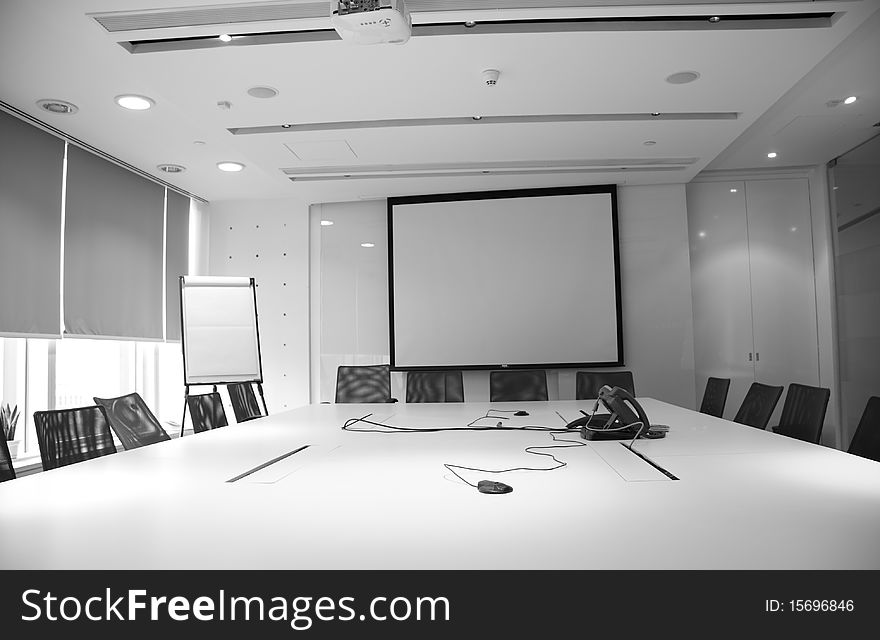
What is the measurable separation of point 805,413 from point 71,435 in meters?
3.84

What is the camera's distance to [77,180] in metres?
6.08

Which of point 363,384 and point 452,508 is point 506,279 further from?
point 452,508

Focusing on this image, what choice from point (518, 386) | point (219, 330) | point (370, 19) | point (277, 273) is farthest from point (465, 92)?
point (277, 273)

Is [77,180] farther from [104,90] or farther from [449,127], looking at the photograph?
[449,127]

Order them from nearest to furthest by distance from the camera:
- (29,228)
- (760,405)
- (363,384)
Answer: (760,405)
(29,228)
(363,384)

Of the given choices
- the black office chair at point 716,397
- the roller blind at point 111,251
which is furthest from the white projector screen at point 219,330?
the black office chair at point 716,397

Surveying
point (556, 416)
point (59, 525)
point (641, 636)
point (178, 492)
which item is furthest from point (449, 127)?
point (641, 636)

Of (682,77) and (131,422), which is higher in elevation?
(682,77)

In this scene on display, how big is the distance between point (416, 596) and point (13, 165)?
5.50 meters

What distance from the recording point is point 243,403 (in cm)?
568

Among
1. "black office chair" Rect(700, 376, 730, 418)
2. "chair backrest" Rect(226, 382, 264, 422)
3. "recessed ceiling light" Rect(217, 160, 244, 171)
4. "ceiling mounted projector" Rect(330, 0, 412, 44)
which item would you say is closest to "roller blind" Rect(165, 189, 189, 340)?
"recessed ceiling light" Rect(217, 160, 244, 171)

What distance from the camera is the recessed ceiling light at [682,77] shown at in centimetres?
457

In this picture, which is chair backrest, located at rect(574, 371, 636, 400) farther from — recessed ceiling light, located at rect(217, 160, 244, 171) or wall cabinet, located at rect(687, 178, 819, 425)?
recessed ceiling light, located at rect(217, 160, 244, 171)

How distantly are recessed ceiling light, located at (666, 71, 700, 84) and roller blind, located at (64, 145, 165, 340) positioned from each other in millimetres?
5059
